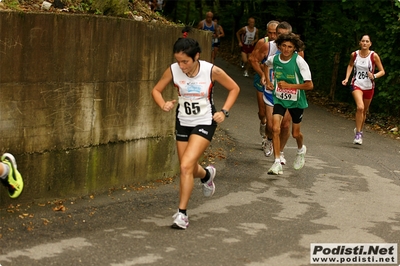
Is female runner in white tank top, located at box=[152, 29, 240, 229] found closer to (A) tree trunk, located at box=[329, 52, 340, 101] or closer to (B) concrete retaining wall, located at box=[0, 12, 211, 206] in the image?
(B) concrete retaining wall, located at box=[0, 12, 211, 206]

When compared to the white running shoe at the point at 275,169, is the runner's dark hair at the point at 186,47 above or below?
above

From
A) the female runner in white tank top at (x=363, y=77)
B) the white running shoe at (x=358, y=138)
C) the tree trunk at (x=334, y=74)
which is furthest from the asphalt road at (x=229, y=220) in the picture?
the tree trunk at (x=334, y=74)

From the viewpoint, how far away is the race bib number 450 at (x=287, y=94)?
10992 millimetres

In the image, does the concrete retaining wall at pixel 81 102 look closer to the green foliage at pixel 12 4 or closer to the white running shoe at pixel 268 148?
the green foliage at pixel 12 4

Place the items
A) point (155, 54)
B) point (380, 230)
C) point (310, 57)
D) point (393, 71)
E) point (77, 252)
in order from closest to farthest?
point (77, 252) → point (380, 230) → point (155, 54) → point (393, 71) → point (310, 57)

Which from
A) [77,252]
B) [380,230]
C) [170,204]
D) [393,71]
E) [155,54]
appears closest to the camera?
[77,252]

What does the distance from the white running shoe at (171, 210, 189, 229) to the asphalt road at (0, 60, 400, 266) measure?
0.08m

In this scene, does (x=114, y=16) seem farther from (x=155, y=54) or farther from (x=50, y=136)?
(x=50, y=136)

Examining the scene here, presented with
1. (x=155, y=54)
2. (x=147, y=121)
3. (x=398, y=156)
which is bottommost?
(x=398, y=156)

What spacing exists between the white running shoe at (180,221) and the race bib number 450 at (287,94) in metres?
3.64

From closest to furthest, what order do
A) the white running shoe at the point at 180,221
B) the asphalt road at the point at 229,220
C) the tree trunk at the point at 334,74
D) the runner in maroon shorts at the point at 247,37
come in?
the asphalt road at the point at 229,220, the white running shoe at the point at 180,221, the tree trunk at the point at 334,74, the runner in maroon shorts at the point at 247,37

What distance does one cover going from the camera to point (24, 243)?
23.1 feet

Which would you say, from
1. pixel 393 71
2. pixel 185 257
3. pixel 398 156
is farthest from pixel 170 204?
pixel 393 71

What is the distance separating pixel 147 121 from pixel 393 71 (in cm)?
948
